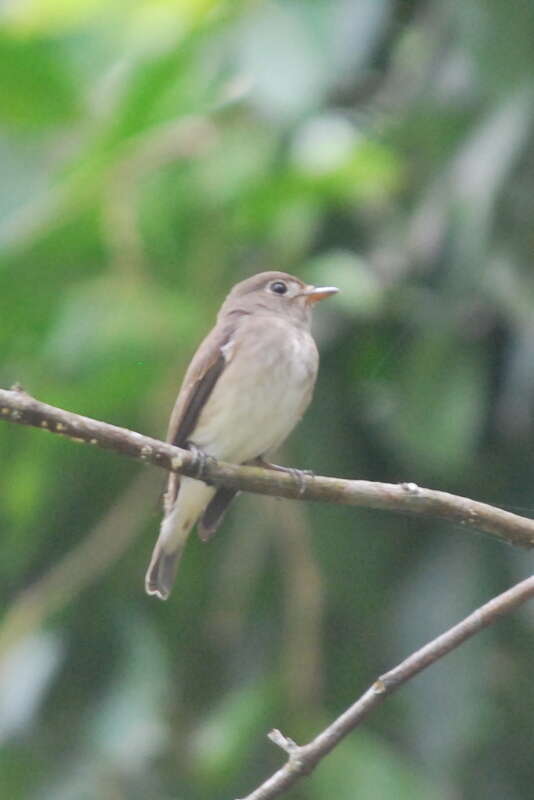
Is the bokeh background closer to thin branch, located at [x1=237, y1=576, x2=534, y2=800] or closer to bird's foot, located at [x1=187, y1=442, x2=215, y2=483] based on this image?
bird's foot, located at [x1=187, y1=442, x2=215, y2=483]

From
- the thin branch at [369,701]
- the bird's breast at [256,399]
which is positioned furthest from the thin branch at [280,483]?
the bird's breast at [256,399]

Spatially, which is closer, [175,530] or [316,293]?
[175,530]

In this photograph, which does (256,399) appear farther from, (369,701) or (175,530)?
(369,701)

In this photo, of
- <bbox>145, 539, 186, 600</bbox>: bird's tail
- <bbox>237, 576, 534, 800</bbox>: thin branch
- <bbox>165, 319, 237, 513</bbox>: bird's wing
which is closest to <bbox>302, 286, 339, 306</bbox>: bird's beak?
<bbox>165, 319, 237, 513</bbox>: bird's wing


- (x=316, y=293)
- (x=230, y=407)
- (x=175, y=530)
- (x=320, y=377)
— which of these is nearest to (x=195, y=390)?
(x=230, y=407)

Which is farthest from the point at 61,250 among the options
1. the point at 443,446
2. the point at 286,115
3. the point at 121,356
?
the point at 443,446

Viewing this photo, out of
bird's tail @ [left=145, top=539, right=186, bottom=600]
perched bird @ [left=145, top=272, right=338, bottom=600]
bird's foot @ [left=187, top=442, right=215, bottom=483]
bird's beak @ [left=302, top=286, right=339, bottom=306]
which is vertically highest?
bird's beak @ [left=302, top=286, right=339, bottom=306]
